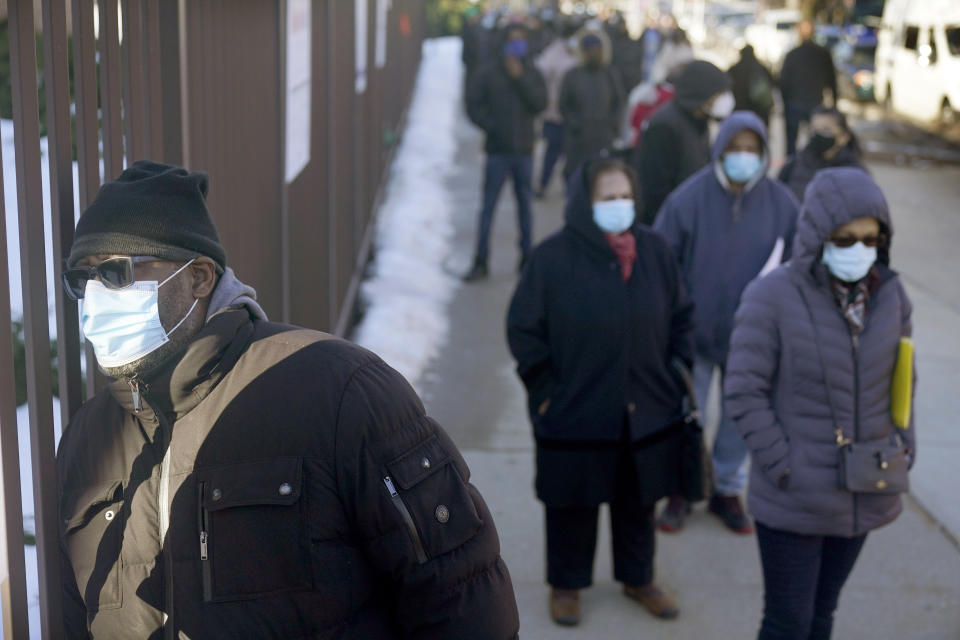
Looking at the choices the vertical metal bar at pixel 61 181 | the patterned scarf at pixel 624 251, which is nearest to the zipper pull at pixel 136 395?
the vertical metal bar at pixel 61 181

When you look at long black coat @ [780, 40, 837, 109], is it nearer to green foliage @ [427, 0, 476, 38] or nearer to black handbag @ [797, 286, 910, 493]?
black handbag @ [797, 286, 910, 493]

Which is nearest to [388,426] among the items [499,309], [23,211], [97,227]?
[97,227]

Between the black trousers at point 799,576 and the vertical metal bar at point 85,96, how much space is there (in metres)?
2.16

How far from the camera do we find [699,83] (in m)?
5.80

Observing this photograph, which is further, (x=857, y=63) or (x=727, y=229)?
(x=857, y=63)

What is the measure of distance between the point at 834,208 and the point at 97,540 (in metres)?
2.33

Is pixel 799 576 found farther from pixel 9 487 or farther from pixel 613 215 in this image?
pixel 9 487

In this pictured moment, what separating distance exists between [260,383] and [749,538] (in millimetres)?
3511

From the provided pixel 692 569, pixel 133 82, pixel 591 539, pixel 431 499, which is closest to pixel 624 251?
pixel 591 539

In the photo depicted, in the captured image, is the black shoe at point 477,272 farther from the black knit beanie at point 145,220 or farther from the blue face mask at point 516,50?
the black knit beanie at point 145,220

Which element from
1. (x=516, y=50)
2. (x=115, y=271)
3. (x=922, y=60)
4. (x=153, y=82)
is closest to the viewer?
(x=115, y=271)

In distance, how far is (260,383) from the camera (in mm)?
1979

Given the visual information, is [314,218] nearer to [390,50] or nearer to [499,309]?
[499,309]

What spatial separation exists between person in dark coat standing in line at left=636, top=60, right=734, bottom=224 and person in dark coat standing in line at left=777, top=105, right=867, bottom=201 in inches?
19.2
